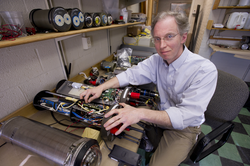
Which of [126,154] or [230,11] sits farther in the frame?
[230,11]

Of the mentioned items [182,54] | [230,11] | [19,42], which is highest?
[230,11]

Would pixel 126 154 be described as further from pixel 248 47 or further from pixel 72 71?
pixel 248 47

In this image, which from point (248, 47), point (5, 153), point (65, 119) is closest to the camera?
point (5, 153)

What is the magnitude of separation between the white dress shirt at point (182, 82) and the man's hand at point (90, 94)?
11.0 inches

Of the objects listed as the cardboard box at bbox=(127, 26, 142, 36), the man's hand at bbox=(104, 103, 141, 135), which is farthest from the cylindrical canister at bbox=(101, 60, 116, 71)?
the cardboard box at bbox=(127, 26, 142, 36)

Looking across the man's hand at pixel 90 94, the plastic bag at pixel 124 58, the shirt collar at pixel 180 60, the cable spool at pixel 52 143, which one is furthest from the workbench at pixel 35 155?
the plastic bag at pixel 124 58

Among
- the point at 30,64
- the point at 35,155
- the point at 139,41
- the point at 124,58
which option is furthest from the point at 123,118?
the point at 139,41

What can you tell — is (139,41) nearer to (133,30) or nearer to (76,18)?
(133,30)

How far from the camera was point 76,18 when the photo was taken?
2.79 feet

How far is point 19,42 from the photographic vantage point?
1.78 ft

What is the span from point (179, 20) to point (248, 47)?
9.65 feet

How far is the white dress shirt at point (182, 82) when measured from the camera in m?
0.75

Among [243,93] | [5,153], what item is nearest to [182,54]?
[243,93]

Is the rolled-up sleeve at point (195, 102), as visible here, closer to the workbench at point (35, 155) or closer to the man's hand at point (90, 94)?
the workbench at point (35, 155)
